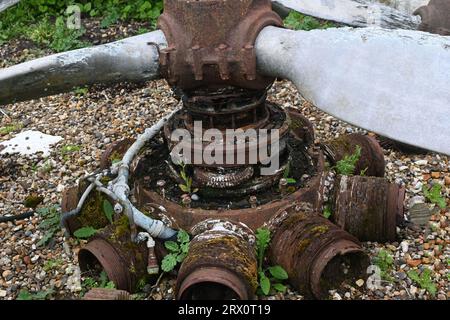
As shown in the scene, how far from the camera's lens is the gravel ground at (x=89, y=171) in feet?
10.1

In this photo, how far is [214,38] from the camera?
8.36 feet

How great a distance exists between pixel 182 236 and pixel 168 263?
155mm

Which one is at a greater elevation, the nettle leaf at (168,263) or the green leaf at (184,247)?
the green leaf at (184,247)

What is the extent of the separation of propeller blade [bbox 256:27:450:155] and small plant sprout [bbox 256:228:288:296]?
101cm

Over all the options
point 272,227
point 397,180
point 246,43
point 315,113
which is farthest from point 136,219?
point 315,113

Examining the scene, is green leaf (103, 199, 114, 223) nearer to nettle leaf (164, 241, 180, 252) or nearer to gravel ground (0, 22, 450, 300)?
gravel ground (0, 22, 450, 300)

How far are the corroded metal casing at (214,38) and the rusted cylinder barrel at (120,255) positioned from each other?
848 mm

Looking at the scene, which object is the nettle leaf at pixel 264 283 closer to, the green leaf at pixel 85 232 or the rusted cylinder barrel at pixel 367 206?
the rusted cylinder barrel at pixel 367 206

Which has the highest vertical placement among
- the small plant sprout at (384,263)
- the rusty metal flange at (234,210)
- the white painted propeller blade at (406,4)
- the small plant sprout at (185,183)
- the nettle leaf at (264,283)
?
the white painted propeller blade at (406,4)

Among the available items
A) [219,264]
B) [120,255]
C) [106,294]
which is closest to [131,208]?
[120,255]

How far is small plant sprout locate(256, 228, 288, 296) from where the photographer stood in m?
2.83

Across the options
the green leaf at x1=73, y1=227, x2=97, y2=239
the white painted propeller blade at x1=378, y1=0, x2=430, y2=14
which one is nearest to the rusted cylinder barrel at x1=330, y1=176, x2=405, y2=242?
the green leaf at x1=73, y1=227, x2=97, y2=239

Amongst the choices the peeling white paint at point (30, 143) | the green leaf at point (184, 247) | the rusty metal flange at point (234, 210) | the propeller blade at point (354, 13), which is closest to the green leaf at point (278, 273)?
the rusty metal flange at point (234, 210)

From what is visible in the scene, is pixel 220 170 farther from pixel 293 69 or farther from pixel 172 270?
pixel 293 69
